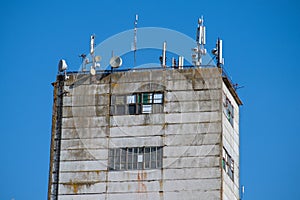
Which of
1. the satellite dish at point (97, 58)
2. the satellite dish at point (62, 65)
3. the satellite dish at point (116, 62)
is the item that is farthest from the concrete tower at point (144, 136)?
the satellite dish at point (97, 58)

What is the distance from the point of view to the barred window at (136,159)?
66.2 metres

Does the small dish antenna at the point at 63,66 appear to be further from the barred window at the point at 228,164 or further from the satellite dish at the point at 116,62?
the barred window at the point at 228,164

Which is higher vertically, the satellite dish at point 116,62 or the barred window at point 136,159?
the satellite dish at point 116,62

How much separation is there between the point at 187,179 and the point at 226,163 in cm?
361

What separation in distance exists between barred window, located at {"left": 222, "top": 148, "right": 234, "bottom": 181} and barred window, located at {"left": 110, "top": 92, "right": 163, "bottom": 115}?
5147 mm

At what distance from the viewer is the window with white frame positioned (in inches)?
2667

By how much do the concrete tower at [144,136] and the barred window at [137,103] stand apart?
65 millimetres

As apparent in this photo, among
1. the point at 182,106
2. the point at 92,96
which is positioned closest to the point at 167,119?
the point at 182,106

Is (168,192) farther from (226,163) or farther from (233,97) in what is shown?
(233,97)

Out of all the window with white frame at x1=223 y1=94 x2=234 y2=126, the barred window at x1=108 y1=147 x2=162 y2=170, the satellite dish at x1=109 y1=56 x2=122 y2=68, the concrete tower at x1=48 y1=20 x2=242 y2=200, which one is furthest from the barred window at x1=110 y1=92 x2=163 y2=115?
the window with white frame at x1=223 y1=94 x2=234 y2=126

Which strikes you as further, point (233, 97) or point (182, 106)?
point (233, 97)

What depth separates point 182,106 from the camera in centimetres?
6656

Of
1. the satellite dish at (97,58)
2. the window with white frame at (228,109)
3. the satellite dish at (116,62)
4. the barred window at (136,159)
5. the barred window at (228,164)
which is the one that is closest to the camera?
the barred window at (136,159)

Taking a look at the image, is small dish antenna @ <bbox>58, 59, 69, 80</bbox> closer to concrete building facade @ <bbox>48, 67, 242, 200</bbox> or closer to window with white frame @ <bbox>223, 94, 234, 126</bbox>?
concrete building facade @ <bbox>48, 67, 242, 200</bbox>
